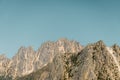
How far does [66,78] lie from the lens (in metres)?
149

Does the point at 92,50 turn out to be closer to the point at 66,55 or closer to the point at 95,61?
the point at 95,61

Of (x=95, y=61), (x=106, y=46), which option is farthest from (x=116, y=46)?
(x=95, y=61)

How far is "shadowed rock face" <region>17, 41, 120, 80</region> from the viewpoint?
135250 mm

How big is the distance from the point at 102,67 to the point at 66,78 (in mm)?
20824

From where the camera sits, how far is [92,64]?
461 feet

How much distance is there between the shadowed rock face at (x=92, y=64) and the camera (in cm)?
13525

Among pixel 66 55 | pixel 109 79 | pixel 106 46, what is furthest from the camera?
pixel 66 55

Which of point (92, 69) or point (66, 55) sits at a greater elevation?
point (66, 55)

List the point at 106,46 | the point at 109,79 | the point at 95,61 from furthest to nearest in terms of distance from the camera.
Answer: the point at 106,46 < the point at 95,61 < the point at 109,79

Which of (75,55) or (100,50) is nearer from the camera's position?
(100,50)

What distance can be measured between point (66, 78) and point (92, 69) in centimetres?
1659

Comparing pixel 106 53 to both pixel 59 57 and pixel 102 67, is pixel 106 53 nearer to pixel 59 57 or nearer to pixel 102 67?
pixel 102 67

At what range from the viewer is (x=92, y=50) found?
146m

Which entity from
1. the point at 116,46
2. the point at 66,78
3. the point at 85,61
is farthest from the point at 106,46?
the point at 66,78
